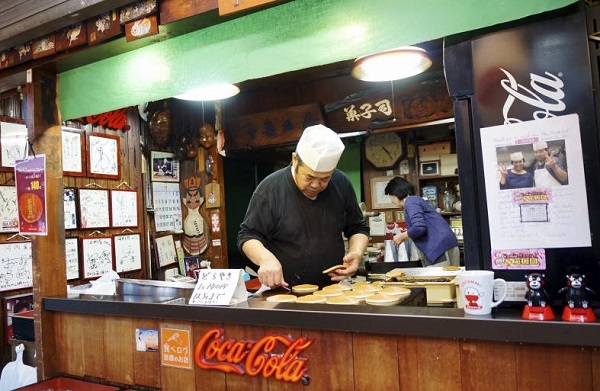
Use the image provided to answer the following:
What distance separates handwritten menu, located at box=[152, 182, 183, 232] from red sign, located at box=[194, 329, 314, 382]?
15.1ft

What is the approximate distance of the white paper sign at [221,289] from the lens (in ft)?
6.79

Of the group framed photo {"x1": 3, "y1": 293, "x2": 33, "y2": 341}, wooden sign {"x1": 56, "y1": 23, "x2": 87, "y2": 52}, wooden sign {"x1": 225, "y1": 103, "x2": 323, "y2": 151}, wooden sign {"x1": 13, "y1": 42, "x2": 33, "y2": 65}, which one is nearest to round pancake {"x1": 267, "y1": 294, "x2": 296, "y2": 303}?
wooden sign {"x1": 56, "y1": 23, "x2": 87, "y2": 52}

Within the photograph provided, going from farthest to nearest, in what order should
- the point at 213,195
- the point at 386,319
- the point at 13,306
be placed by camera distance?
the point at 213,195 → the point at 13,306 → the point at 386,319

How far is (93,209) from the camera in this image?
17.5ft

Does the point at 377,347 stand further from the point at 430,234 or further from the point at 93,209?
the point at 93,209

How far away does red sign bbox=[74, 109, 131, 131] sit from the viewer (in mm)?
5410

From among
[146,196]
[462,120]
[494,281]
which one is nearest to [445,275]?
[494,281]

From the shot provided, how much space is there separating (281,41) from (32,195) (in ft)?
6.34

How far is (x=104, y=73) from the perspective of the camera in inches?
105

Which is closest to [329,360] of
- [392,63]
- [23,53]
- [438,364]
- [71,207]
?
[438,364]

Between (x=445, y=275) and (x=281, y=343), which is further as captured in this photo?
(x=445, y=275)

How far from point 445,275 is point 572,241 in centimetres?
94

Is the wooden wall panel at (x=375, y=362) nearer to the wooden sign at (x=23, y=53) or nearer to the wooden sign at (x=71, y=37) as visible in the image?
the wooden sign at (x=71, y=37)

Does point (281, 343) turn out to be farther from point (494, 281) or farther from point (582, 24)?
point (582, 24)
